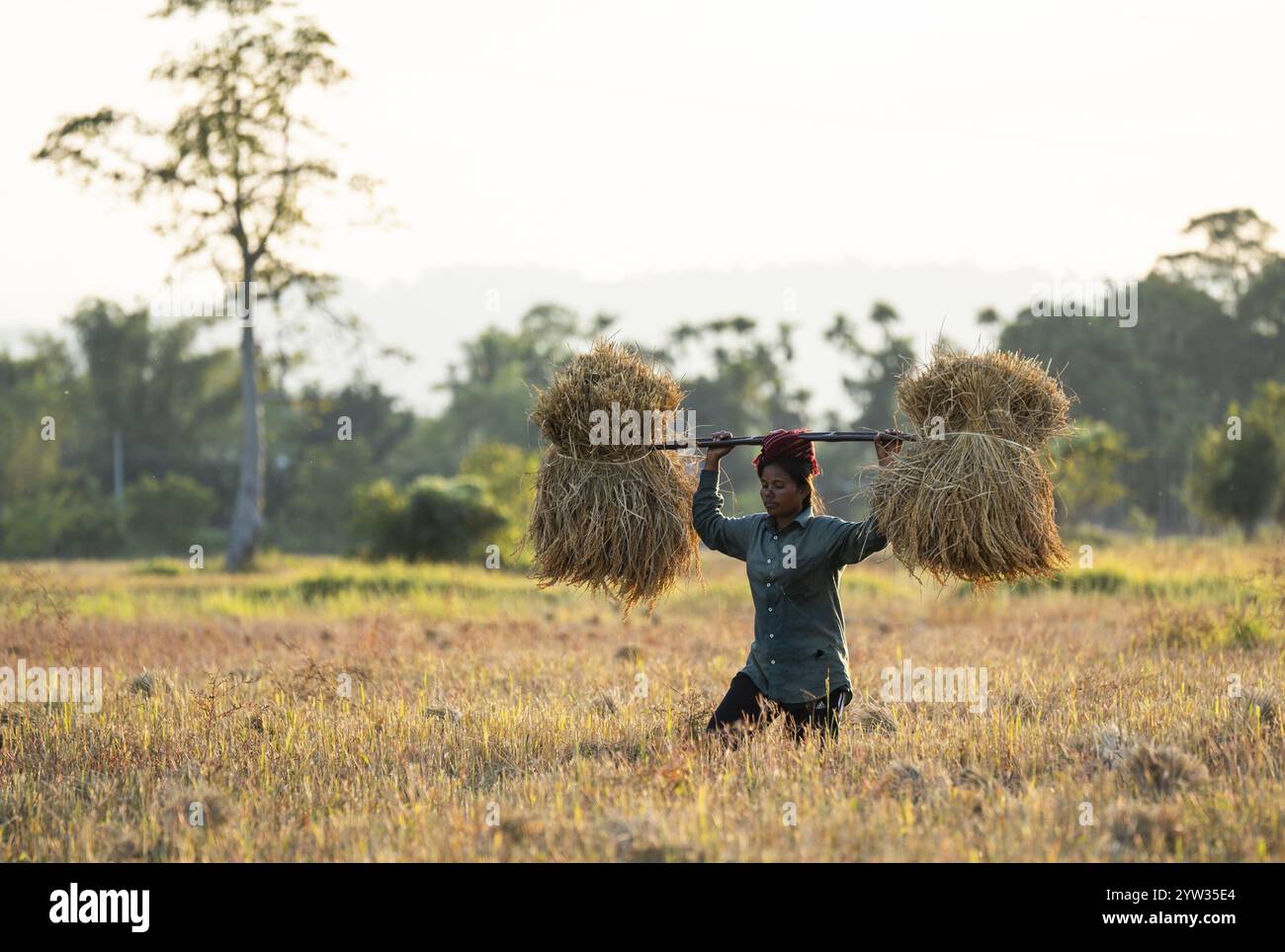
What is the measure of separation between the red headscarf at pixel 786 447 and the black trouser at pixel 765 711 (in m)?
1.20

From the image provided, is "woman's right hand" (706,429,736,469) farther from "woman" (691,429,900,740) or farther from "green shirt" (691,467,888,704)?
"green shirt" (691,467,888,704)

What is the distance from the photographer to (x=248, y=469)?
29.4 metres

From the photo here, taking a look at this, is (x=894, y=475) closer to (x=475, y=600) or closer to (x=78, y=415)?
(x=475, y=600)

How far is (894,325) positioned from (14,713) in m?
54.3

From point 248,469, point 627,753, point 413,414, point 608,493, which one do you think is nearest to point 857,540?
point 608,493

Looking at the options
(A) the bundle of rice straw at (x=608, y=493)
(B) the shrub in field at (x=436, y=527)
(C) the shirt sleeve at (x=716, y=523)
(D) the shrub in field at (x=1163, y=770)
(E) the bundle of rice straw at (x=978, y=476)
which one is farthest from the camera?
(B) the shrub in field at (x=436, y=527)

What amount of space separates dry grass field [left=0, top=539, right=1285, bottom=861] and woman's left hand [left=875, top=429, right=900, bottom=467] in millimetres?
774

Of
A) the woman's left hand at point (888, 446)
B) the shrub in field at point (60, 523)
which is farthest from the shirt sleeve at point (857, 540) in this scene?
the shrub in field at point (60, 523)

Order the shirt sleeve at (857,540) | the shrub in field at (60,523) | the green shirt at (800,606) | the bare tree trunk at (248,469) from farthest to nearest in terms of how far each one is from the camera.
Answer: the shrub in field at (60,523) → the bare tree trunk at (248,469) → the green shirt at (800,606) → the shirt sleeve at (857,540)

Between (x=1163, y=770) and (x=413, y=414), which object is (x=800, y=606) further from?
→ (x=413, y=414)

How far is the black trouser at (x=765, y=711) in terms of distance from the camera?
6.67m

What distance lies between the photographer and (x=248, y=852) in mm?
5180

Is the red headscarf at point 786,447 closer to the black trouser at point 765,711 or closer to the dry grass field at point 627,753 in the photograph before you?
the dry grass field at point 627,753
